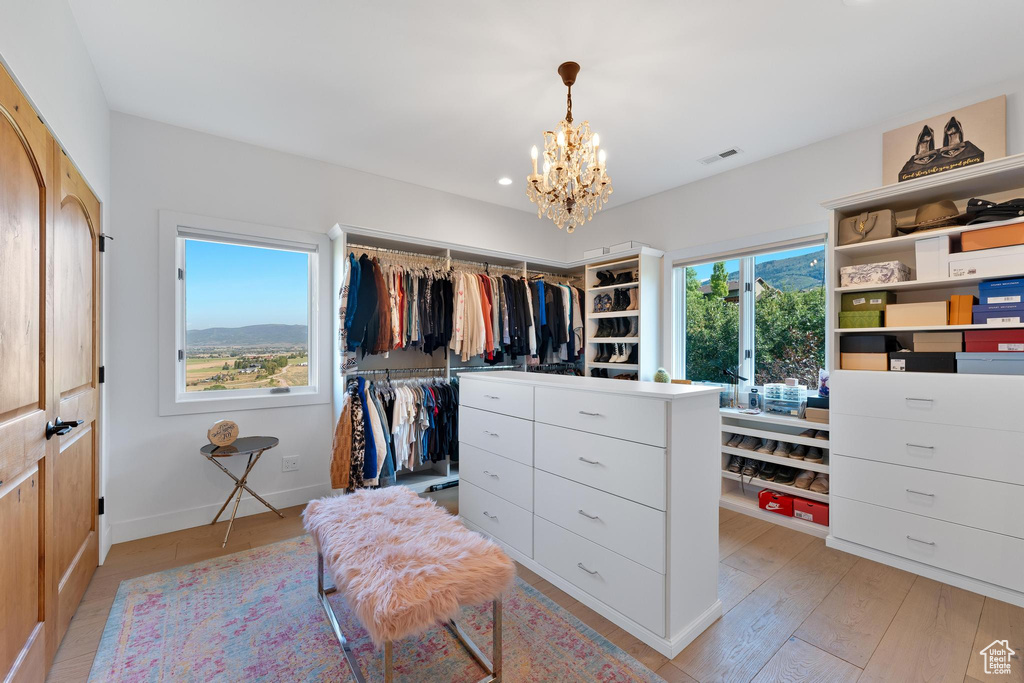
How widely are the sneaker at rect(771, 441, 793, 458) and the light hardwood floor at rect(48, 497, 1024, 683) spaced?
1.94 feet

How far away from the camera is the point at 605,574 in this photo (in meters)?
1.88

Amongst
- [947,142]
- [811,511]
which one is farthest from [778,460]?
[947,142]

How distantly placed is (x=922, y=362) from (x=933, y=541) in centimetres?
95

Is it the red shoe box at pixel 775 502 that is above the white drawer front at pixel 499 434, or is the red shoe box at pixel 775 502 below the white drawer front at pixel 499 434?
below

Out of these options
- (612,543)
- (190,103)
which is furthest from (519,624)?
(190,103)

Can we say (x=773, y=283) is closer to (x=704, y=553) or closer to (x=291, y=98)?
(x=704, y=553)

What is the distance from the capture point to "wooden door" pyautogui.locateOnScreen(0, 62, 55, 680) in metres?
1.22

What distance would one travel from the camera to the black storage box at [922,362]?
2.23 meters

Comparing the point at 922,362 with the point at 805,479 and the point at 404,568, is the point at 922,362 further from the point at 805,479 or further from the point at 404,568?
the point at 404,568

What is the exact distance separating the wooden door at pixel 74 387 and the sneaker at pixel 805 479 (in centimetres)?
396

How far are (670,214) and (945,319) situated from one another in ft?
7.17

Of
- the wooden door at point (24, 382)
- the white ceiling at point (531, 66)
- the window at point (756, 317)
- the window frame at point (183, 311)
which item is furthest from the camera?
the window at point (756, 317)

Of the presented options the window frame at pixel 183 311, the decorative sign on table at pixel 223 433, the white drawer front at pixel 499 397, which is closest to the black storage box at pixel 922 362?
the white drawer front at pixel 499 397

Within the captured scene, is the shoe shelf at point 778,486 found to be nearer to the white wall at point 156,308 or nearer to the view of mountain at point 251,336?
the white wall at point 156,308
